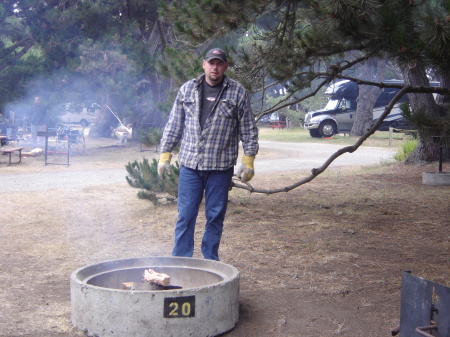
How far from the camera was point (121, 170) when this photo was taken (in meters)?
15.1

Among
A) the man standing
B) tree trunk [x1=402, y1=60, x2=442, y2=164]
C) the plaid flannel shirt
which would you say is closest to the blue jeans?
the man standing

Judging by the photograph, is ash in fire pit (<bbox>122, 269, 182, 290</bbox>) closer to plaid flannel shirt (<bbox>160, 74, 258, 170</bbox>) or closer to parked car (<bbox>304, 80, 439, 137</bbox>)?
plaid flannel shirt (<bbox>160, 74, 258, 170</bbox>)

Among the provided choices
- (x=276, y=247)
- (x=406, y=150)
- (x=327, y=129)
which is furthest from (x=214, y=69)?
(x=327, y=129)

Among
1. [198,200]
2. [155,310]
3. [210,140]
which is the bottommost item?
[155,310]

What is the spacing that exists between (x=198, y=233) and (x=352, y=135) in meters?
23.6

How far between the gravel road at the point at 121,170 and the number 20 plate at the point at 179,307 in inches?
314

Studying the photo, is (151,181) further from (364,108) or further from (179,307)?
(364,108)

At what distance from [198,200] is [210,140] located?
0.54 m

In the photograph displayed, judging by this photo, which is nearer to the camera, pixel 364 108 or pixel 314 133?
pixel 364 108

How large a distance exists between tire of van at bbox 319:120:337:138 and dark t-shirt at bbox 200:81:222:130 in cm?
2550

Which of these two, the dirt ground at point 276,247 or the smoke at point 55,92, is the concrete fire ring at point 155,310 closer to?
the dirt ground at point 276,247

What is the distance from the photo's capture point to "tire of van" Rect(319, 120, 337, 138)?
3014 cm

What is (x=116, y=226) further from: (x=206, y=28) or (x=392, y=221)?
(x=392, y=221)

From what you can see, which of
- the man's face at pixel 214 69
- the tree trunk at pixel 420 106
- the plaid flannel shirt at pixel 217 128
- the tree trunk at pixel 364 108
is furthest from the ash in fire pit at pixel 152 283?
the tree trunk at pixel 364 108
